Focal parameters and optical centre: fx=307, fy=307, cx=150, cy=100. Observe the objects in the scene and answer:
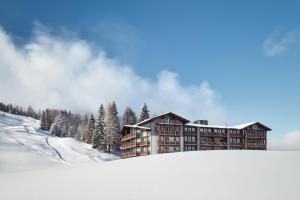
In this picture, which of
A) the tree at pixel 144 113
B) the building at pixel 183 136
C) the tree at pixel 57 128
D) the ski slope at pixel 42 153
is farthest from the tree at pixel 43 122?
the building at pixel 183 136

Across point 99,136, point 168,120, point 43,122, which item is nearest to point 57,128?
point 43,122

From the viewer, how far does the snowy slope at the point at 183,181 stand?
11.3 meters

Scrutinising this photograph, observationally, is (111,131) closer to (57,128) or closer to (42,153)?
(42,153)

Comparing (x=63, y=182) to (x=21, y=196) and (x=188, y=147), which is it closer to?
(x=21, y=196)

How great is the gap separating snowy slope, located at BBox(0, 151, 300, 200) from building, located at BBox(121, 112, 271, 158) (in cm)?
5062

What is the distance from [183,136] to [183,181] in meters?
59.4

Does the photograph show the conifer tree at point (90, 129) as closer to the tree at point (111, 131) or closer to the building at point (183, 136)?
the tree at point (111, 131)

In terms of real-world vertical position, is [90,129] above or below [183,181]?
above

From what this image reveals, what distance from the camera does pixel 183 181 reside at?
13.2 meters

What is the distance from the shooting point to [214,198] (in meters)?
10.6

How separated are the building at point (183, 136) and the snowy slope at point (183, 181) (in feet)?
166

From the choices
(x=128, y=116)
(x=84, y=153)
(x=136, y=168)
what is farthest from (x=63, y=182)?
(x=128, y=116)

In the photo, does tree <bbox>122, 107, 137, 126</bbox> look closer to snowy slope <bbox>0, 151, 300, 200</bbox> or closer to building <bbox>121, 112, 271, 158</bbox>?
building <bbox>121, 112, 271, 158</bbox>

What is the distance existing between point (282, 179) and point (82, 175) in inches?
394
